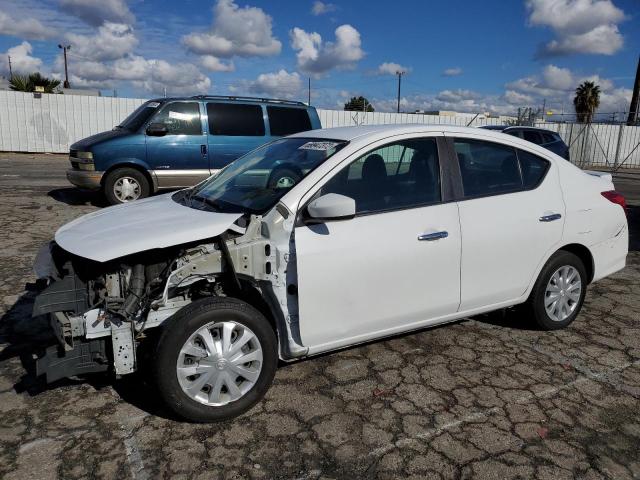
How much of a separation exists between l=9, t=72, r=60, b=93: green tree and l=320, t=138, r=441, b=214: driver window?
2978 cm

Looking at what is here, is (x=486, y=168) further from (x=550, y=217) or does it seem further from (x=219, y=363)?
(x=219, y=363)

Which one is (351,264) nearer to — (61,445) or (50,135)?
(61,445)

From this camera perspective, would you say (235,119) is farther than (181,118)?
Yes

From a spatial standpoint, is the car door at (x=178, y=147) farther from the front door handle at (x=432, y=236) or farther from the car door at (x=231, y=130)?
the front door handle at (x=432, y=236)

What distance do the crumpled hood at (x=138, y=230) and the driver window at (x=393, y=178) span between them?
76 cm

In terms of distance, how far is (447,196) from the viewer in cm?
362

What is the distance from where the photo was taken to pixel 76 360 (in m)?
2.83

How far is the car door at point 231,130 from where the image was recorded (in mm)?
9531

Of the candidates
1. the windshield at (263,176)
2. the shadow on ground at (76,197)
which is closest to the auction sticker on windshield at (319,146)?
the windshield at (263,176)

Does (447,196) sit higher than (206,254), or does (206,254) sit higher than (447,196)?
(447,196)

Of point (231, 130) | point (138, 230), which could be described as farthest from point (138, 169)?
point (138, 230)

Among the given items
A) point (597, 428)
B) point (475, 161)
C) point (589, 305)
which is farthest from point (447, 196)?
point (589, 305)

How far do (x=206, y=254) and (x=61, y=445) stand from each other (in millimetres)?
1266

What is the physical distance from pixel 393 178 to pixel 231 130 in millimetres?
6670
